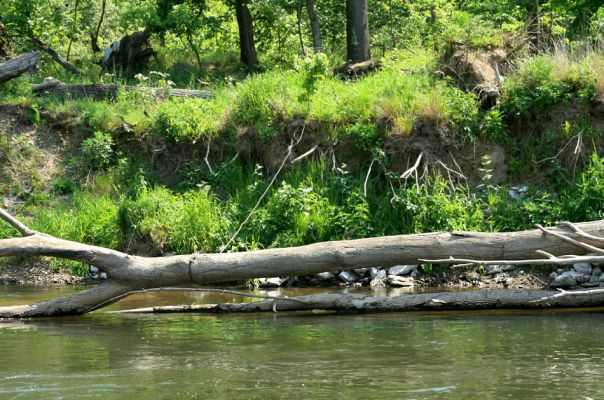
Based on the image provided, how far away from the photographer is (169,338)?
30.6 ft

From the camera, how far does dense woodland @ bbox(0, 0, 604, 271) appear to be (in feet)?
45.1

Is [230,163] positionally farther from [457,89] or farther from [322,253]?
[322,253]

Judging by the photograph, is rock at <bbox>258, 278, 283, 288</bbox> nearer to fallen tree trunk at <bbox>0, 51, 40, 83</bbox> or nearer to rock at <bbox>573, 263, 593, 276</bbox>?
rock at <bbox>573, 263, 593, 276</bbox>

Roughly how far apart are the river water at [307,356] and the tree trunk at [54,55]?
1103cm

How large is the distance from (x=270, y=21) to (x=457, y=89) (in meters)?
8.04

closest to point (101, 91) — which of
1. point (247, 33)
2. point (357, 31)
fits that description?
point (247, 33)

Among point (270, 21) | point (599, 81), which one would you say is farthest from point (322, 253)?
point (270, 21)

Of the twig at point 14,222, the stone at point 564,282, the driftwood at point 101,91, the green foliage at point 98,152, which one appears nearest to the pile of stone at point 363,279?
the stone at point 564,282

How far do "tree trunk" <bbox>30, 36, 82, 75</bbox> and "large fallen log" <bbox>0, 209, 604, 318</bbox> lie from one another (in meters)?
10.9

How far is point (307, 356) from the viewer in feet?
26.8

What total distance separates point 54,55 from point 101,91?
347 cm

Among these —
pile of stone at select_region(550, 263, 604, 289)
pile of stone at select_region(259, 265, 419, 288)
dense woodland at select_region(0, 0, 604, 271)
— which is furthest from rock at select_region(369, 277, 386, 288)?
pile of stone at select_region(550, 263, 604, 289)

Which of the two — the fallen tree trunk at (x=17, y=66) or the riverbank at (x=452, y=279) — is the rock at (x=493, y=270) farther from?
the fallen tree trunk at (x=17, y=66)

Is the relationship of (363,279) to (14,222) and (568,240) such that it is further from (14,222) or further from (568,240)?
(14,222)
